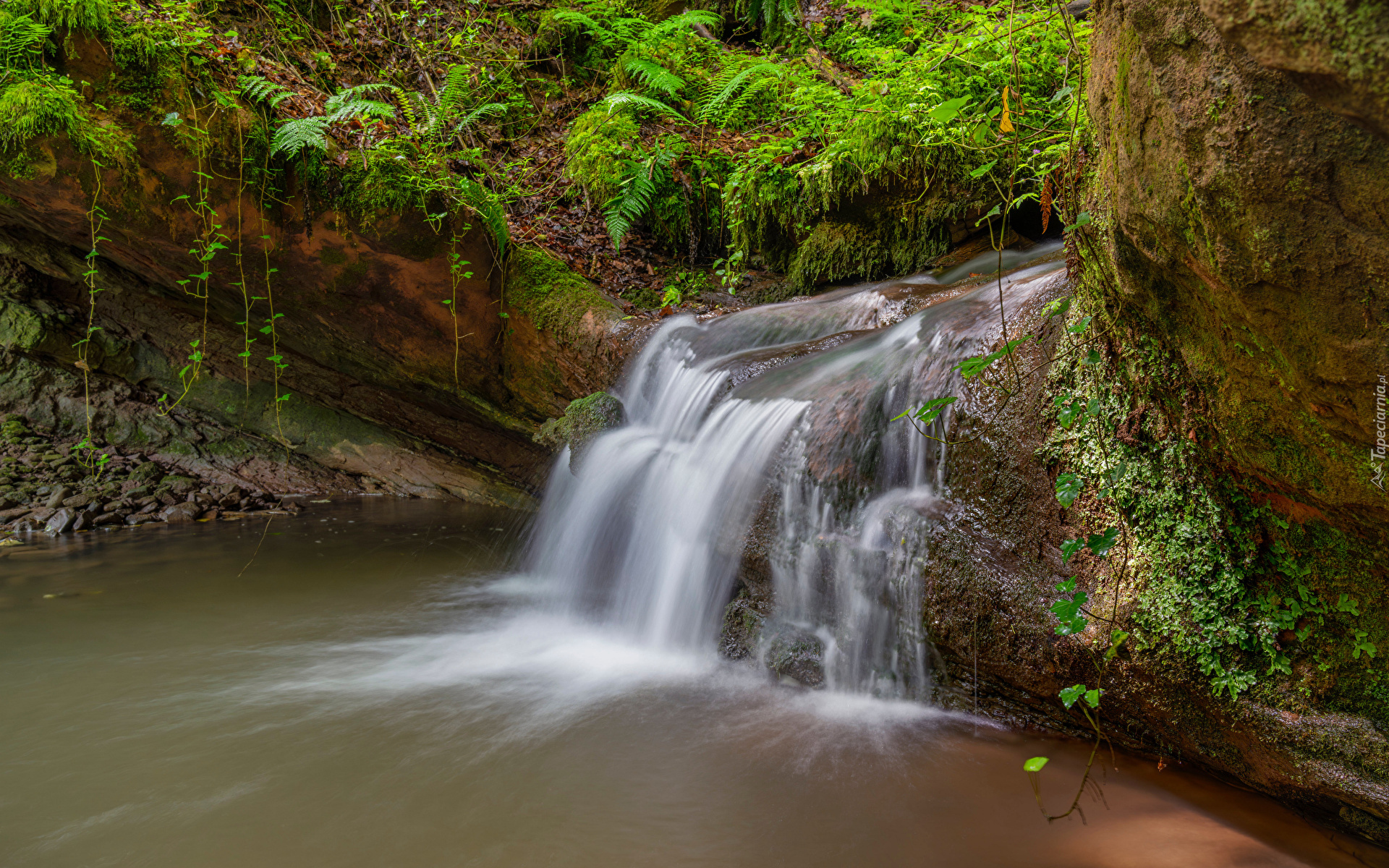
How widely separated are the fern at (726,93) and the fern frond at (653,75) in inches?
13.8

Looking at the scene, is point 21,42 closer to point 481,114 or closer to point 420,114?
point 420,114

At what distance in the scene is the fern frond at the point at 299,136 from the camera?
16.5ft

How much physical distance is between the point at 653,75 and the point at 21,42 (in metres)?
5.16

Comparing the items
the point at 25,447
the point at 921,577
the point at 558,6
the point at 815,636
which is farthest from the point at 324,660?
the point at 558,6

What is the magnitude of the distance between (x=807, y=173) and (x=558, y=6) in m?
5.06

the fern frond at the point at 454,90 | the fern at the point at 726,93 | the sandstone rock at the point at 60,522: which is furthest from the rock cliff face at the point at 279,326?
the fern at the point at 726,93

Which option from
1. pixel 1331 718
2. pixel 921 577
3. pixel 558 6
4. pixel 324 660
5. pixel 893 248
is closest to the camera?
pixel 1331 718

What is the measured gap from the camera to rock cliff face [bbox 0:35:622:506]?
17.2 feet

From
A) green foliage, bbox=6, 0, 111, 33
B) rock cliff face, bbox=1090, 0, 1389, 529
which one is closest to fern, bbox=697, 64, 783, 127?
green foliage, bbox=6, 0, 111, 33

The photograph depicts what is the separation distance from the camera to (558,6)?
8.90m

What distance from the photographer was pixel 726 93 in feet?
24.0

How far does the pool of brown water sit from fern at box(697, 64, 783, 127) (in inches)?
220

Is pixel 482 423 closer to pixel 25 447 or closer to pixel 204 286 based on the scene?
pixel 204 286

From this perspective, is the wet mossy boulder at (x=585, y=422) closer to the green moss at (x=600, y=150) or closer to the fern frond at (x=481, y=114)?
the green moss at (x=600, y=150)
